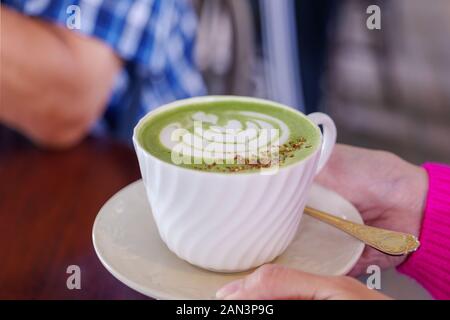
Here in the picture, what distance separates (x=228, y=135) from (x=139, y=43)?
56 centimetres

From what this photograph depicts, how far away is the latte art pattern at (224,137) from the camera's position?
51 cm

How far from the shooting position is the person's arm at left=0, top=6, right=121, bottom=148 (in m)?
0.98

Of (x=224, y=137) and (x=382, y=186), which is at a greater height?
(x=224, y=137)

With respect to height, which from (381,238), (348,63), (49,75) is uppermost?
(49,75)

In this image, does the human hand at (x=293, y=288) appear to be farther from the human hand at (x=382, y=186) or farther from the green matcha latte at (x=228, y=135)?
the human hand at (x=382, y=186)

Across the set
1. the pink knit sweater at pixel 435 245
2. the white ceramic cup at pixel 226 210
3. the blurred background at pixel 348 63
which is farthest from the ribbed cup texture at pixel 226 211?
the blurred background at pixel 348 63

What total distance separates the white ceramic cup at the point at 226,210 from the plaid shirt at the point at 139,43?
50 cm

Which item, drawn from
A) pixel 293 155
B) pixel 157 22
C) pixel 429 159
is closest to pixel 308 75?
pixel 429 159

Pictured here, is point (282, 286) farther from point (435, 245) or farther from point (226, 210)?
point (435, 245)

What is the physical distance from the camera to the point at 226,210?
1.59ft

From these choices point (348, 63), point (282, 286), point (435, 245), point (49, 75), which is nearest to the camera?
point (282, 286)

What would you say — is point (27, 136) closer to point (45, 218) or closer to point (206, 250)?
point (45, 218)

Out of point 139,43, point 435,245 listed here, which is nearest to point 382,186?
point 435,245

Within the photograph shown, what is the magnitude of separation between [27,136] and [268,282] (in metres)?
0.60
